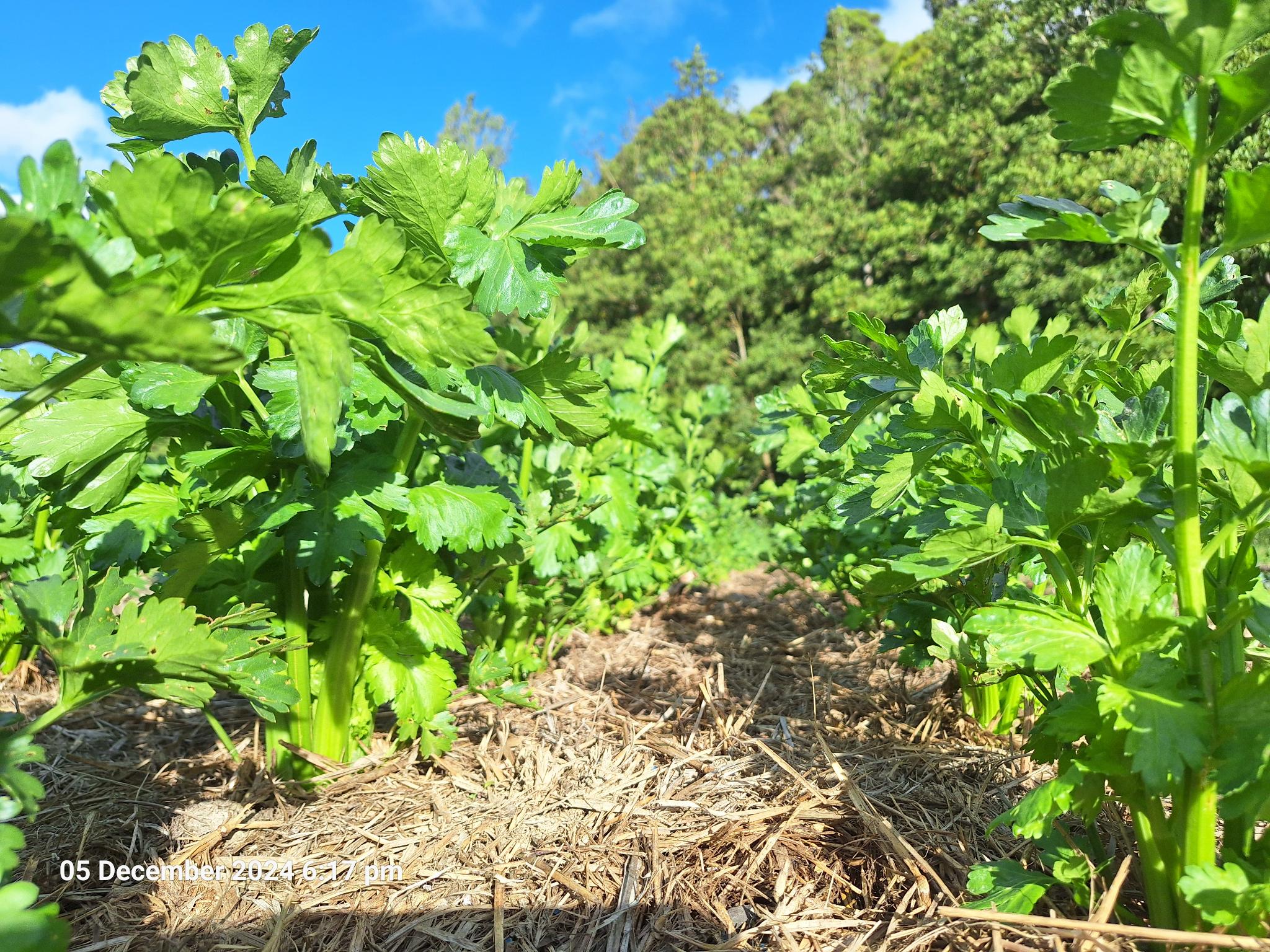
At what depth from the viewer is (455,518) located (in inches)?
57.2

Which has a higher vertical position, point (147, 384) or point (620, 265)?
point (620, 265)

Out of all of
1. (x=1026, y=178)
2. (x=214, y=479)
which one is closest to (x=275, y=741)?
(x=214, y=479)

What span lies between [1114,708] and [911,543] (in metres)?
1.35

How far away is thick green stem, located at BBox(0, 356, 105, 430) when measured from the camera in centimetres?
75

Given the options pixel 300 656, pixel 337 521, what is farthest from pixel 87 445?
pixel 300 656

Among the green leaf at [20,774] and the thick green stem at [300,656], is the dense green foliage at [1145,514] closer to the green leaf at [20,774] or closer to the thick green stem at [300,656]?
the green leaf at [20,774]

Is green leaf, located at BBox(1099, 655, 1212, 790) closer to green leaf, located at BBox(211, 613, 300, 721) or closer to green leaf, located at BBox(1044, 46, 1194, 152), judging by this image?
green leaf, located at BBox(1044, 46, 1194, 152)

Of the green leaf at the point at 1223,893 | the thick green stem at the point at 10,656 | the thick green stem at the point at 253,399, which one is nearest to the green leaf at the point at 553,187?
the thick green stem at the point at 253,399

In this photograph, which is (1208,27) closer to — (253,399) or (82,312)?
(82,312)

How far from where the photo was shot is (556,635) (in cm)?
281

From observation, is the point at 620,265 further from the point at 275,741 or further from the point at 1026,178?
the point at 275,741

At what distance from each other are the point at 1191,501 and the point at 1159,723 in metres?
0.25

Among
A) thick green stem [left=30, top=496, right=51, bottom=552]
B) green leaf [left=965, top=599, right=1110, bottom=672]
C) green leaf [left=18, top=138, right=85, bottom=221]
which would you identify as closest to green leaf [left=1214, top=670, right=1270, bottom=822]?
green leaf [left=965, top=599, right=1110, bottom=672]

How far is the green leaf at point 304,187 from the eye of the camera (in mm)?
1266
